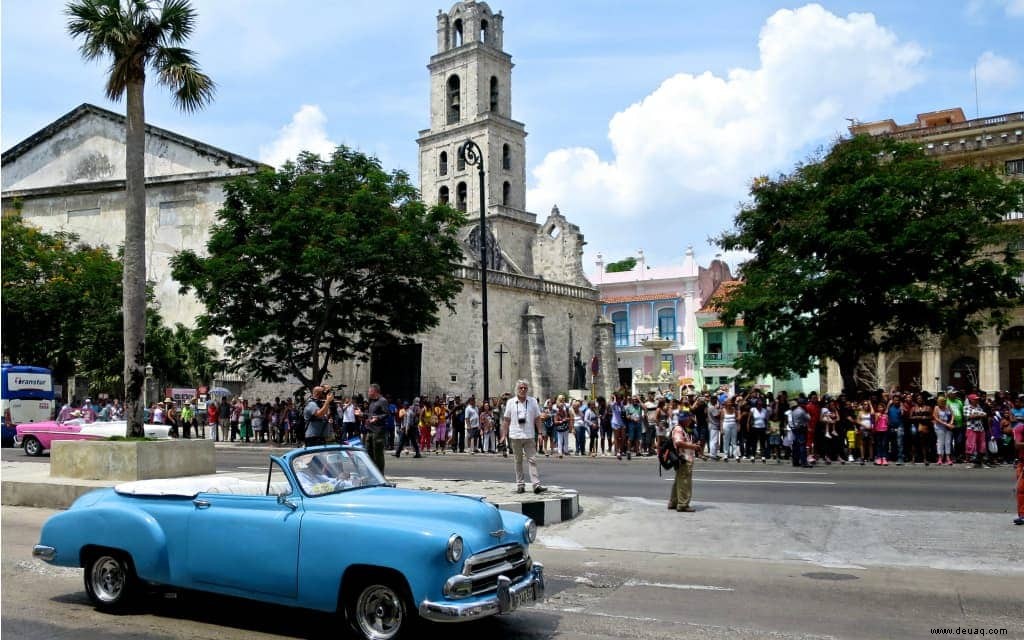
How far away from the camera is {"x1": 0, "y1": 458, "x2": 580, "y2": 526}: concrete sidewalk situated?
1154 cm

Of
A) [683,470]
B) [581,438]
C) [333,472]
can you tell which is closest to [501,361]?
[581,438]

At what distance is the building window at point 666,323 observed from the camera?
199ft

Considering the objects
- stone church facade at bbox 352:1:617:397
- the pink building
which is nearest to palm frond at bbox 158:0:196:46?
stone church facade at bbox 352:1:617:397

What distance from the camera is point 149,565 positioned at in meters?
6.77

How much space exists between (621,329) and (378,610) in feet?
190

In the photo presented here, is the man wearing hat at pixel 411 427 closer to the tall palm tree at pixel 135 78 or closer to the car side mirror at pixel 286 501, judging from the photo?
the tall palm tree at pixel 135 78

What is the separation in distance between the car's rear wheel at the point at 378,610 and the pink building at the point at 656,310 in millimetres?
53001

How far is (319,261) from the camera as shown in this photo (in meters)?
27.1

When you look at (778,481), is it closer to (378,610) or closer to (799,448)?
(799,448)

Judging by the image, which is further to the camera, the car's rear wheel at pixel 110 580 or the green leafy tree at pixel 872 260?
the green leafy tree at pixel 872 260

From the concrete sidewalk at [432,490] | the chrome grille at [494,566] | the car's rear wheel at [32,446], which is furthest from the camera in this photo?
the car's rear wheel at [32,446]

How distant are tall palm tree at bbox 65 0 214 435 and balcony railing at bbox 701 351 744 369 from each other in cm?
4652

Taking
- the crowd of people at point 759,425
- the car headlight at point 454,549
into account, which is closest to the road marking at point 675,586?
the car headlight at point 454,549

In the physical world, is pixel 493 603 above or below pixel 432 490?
above
